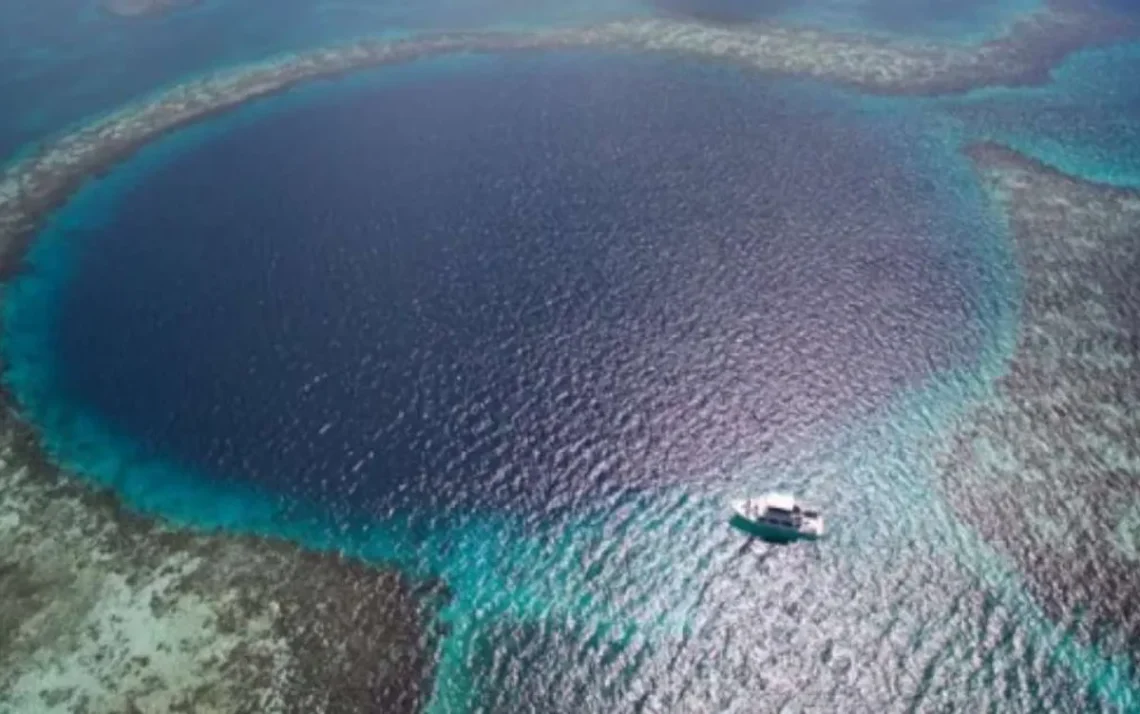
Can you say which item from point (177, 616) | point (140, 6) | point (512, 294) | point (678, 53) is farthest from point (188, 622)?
point (140, 6)

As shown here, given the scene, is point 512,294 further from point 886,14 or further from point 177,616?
point 886,14

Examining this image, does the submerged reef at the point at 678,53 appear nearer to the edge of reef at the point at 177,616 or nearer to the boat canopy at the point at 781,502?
the edge of reef at the point at 177,616

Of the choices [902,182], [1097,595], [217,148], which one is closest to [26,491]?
[217,148]

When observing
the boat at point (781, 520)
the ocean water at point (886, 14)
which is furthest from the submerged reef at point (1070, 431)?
the ocean water at point (886, 14)

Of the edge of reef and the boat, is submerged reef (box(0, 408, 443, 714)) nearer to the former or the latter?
the edge of reef

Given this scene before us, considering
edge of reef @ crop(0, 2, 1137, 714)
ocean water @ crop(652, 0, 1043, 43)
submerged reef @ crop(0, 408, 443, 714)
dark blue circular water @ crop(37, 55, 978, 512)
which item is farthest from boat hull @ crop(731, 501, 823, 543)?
ocean water @ crop(652, 0, 1043, 43)

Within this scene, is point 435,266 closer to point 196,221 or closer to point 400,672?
point 196,221
